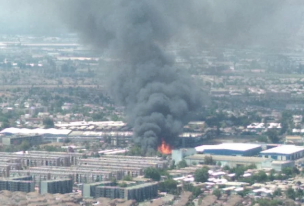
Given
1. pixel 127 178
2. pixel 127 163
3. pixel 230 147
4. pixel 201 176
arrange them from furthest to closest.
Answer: pixel 230 147 < pixel 127 163 < pixel 201 176 < pixel 127 178

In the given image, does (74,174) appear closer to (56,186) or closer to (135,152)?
(56,186)

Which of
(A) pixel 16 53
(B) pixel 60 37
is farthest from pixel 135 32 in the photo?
(B) pixel 60 37

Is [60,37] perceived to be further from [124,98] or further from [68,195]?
[68,195]

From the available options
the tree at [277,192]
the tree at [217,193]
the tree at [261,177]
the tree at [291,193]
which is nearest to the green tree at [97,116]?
the tree at [261,177]

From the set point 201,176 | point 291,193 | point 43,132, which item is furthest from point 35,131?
point 291,193

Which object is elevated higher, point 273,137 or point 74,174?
point 273,137

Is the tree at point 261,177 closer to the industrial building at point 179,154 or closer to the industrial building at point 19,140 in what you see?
the industrial building at point 179,154
